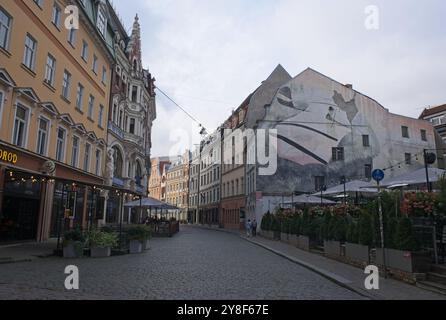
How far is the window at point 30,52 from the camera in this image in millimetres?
18219

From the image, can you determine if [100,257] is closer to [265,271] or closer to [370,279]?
[265,271]

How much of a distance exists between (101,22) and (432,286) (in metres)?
28.2

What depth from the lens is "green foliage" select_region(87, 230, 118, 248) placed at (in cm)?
1542

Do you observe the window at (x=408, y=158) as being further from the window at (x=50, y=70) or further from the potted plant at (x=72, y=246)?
the potted plant at (x=72, y=246)

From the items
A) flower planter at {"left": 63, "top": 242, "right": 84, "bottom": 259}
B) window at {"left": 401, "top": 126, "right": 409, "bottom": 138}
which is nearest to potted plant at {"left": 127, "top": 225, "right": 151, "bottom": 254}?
flower planter at {"left": 63, "top": 242, "right": 84, "bottom": 259}

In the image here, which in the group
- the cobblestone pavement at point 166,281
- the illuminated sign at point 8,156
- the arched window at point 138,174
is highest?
the arched window at point 138,174

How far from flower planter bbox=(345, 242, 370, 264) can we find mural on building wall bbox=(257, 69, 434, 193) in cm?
2395

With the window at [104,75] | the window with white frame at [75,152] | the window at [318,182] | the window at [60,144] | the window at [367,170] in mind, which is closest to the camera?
the window at [60,144]

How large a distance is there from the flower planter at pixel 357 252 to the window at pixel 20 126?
47.8ft

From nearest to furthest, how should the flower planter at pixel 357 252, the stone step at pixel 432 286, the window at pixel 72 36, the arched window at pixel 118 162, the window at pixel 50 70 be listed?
the stone step at pixel 432 286, the flower planter at pixel 357 252, the window at pixel 50 70, the window at pixel 72 36, the arched window at pixel 118 162

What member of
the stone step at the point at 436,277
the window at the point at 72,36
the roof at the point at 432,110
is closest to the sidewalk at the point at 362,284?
the stone step at the point at 436,277

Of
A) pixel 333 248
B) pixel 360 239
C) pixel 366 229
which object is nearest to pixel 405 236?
pixel 366 229
